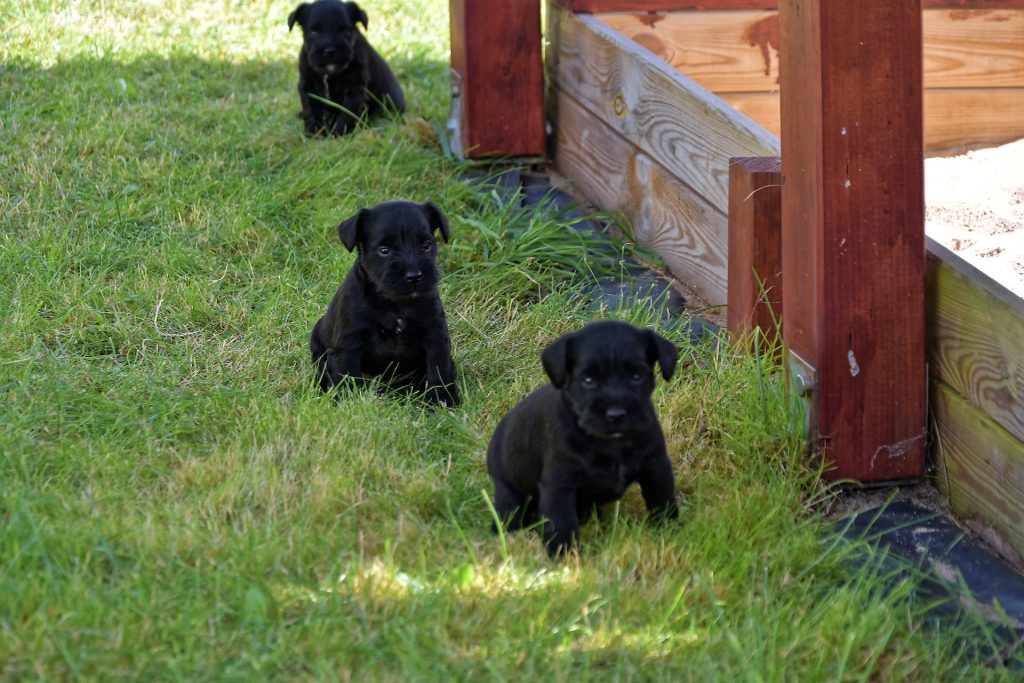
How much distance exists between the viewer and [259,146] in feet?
24.3

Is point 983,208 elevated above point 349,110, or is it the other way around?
point 349,110

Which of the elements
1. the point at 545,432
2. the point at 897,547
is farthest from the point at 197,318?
the point at 897,547

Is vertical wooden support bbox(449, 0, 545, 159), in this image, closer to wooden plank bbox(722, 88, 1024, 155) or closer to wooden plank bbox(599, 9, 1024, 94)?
wooden plank bbox(599, 9, 1024, 94)

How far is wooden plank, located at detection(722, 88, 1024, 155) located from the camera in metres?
6.55

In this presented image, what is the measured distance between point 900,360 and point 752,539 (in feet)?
2.62

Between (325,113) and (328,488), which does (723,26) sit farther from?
(328,488)

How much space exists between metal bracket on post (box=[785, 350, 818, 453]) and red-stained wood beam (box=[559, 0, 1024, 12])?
3222 mm

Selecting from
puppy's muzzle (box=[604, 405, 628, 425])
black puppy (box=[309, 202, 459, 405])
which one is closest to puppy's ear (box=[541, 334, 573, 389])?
puppy's muzzle (box=[604, 405, 628, 425])

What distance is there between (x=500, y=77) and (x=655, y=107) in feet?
5.19

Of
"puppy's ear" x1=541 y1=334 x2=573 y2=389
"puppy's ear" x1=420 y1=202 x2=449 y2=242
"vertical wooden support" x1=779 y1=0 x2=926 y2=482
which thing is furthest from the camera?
"puppy's ear" x1=420 y1=202 x2=449 y2=242

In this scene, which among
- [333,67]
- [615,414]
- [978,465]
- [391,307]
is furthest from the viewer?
[333,67]

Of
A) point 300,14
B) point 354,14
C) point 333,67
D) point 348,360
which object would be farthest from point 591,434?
point 300,14

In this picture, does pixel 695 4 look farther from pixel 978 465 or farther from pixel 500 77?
pixel 978 465

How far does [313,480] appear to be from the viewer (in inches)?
145
